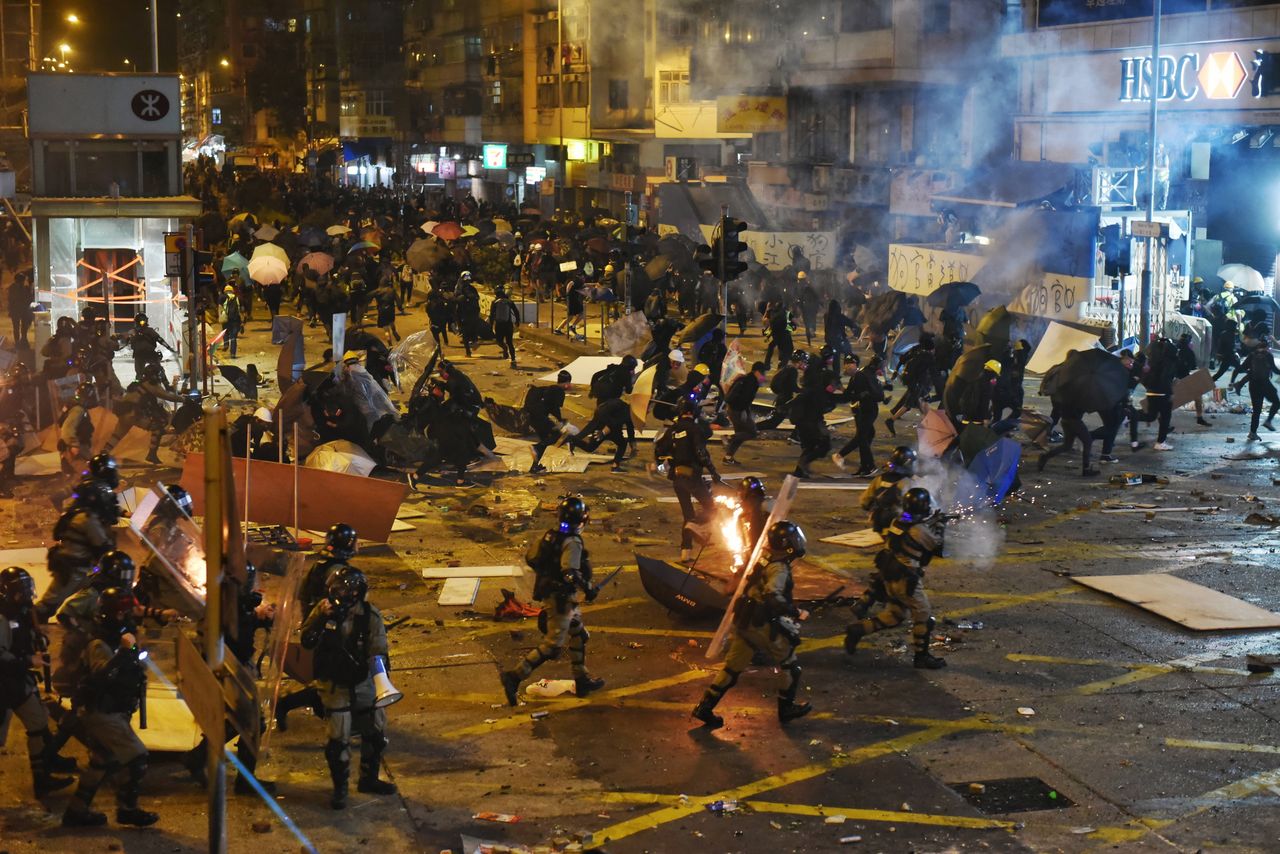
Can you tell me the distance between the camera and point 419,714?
974 centimetres

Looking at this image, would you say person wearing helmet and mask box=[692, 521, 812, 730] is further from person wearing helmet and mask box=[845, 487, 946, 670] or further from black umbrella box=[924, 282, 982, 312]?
black umbrella box=[924, 282, 982, 312]

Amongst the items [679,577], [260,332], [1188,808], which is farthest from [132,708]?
[260,332]

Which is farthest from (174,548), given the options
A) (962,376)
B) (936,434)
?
(962,376)

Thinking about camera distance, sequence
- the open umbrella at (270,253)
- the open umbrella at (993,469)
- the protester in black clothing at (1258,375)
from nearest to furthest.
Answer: the open umbrella at (993,469)
the protester in black clothing at (1258,375)
the open umbrella at (270,253)

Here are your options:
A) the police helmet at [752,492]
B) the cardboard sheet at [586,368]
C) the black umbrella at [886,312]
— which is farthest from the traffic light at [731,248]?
the police helmet at [752,492]

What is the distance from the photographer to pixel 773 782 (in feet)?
28.3

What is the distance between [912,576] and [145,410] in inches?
385

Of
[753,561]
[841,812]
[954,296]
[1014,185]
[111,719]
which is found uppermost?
[1014,185]

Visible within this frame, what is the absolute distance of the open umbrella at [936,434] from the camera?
14.6 meters

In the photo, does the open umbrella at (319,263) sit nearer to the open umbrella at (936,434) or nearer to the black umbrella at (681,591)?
the open umbrella at (936,434)

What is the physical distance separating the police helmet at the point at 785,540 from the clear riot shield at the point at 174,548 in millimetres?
3585

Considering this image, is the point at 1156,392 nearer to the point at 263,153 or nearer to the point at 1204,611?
the point at 1204,611

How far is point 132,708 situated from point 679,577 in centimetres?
453

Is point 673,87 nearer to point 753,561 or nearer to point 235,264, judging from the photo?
point 235,264
